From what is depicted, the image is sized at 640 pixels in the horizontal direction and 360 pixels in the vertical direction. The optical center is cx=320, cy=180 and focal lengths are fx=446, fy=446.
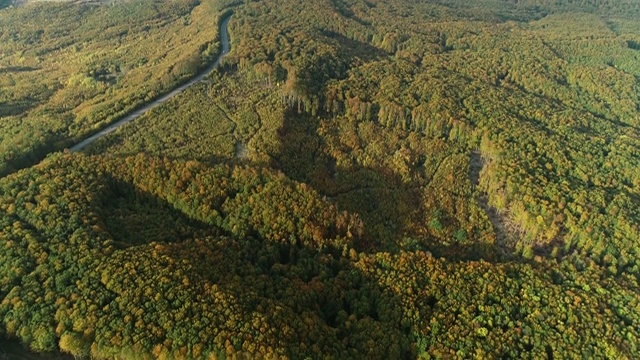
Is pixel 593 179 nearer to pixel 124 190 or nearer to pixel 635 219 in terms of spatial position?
pixel 635 219

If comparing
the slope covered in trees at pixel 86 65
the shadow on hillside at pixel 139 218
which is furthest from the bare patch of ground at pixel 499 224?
the slope covered in trees at pixel 86 65

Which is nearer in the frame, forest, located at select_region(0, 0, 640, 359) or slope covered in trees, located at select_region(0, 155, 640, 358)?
slope covered in trees, located at select_region(0, 155, 640, 358)

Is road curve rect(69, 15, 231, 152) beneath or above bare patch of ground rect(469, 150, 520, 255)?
above

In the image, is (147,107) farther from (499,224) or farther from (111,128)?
(499,224)

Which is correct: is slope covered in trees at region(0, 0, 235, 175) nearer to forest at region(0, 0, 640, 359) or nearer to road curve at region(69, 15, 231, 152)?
forest at region(0, 0, 640, 359)

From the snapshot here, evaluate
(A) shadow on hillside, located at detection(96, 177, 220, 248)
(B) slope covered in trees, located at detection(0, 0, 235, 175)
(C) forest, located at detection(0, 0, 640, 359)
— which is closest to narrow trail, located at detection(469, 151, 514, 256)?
(C) forest, located at detection(0, 0, 640, 359)

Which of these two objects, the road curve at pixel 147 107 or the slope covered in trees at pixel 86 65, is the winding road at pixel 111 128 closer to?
the road curve at pixel 147 107

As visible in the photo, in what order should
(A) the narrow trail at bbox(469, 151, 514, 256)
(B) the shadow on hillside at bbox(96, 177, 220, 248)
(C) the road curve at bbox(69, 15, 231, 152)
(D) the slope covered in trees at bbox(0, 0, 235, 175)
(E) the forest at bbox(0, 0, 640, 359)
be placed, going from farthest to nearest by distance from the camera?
(D) the slope covered in trees at bbox(0, 0, 235, 175)
(C) the road curve at bbox(69, 15, 231, 152)
(A) the narrow trail at bbox(469, 151, 514, 256)
(B) the shadow on hillside at bbox(96, 177, 220, 248)
(E) the forest at bbox(0, 0, 640, 359)

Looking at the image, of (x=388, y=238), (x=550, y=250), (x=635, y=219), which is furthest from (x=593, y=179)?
(x=388, y=238)
